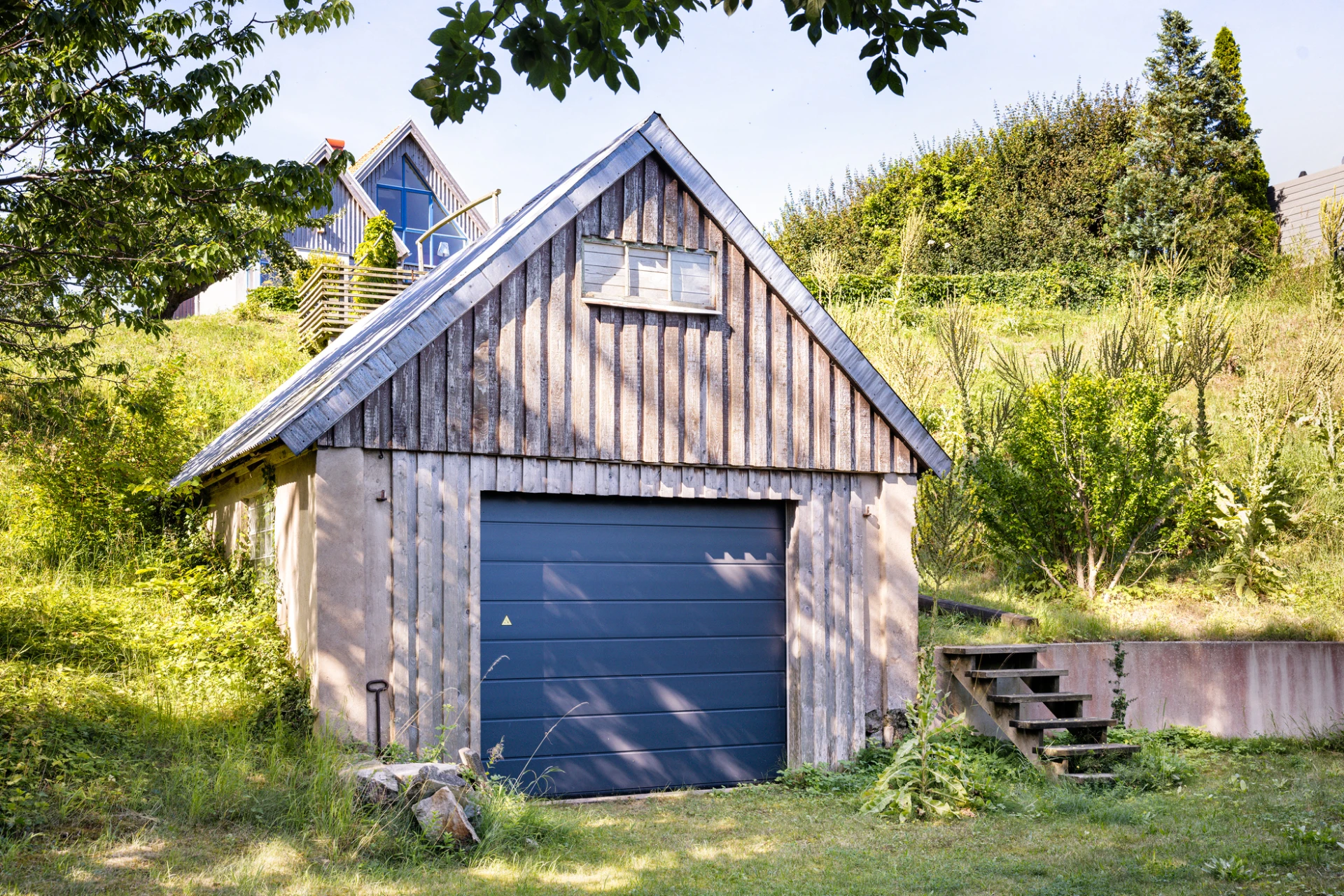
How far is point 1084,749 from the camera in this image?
9227 mm

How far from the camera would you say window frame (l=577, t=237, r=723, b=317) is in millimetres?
Answer: 8836

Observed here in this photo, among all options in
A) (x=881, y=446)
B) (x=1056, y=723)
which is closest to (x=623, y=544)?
(x=881, y=446)

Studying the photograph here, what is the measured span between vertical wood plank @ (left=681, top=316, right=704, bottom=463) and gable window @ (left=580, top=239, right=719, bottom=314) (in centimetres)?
21

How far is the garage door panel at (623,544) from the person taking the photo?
28.3ft

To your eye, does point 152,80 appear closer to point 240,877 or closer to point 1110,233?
point 240,877

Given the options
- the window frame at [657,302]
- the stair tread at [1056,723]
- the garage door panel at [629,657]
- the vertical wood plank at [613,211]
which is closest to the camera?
the garage door panel at [629,657]

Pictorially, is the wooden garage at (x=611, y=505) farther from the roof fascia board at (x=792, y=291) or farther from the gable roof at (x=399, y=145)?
the gable roof at (x=399, y=145)

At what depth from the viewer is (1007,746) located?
32.0ft

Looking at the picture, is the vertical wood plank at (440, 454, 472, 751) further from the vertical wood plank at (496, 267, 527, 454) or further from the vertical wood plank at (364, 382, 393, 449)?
the vertical wood plank at (364, 382, 393, 449)

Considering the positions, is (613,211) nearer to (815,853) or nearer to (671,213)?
(671,213)

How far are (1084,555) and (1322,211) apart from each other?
39.0 feet

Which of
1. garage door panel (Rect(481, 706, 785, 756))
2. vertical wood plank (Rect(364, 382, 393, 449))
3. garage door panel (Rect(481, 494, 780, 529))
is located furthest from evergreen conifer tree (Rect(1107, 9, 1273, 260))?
vertical wood plank (Rect(364, 382, 393, 449))

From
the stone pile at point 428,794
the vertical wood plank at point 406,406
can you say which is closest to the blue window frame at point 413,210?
the vertical wood plank at point 406,406

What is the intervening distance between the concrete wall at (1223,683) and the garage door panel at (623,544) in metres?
3.70
